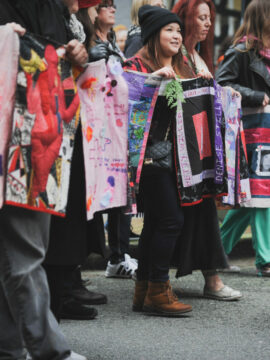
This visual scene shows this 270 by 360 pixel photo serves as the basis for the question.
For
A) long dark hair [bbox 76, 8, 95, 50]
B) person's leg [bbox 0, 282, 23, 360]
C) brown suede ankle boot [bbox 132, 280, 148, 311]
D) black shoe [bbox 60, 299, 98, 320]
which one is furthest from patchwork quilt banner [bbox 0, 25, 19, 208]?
brown suede ankle boot [bbox 132, 280, 148, 311]

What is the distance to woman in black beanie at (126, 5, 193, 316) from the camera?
4227 mm

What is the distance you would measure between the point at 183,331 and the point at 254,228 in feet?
6.74

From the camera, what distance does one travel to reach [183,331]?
3.86 metres

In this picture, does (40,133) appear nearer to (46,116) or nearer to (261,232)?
(46,116)

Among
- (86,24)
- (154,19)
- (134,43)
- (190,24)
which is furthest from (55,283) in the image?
(134,43)

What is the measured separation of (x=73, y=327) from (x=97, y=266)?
2.36 meters

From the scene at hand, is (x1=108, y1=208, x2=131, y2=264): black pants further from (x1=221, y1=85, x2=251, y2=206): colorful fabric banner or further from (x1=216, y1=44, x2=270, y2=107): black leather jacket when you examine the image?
(x1=216, y1=44, x2=270, y2=107): black leather jacket

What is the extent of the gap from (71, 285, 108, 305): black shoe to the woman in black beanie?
1.17 ft

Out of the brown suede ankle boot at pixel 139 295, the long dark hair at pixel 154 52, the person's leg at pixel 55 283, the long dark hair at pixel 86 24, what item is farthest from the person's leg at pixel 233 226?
the person's leg at pixel 55 283

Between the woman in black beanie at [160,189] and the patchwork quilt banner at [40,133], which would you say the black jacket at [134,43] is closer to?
the woman in black beanie at [160,189]

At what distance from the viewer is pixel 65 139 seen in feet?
9.49

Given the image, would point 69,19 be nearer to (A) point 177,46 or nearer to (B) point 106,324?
(A) point 177,46

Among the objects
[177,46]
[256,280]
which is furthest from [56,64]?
[256,280]

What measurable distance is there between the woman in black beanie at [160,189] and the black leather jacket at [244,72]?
55.7 inches
